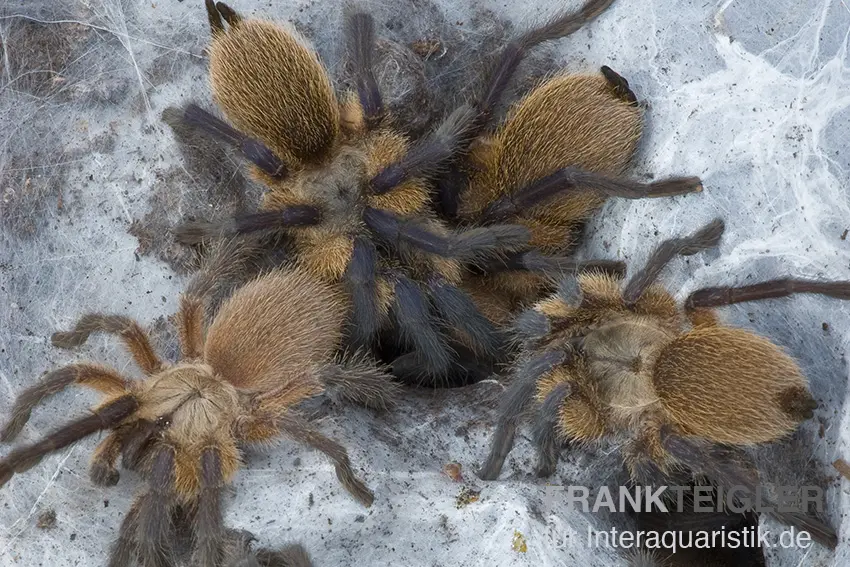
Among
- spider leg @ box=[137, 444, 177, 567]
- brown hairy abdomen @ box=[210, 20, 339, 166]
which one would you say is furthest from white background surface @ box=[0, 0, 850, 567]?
brown hairy abdomen @ box=[210, 20, 339, 166]

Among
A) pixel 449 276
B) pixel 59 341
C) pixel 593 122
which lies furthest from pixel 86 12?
pixel 593 122

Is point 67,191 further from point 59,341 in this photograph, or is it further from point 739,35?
point 739,35

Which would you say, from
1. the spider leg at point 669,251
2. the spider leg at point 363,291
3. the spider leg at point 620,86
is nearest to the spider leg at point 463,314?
the spider leg at point 363,291

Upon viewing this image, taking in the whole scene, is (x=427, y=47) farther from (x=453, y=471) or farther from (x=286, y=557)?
(x=286, y=557)

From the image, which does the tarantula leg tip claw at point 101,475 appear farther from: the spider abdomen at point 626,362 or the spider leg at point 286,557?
the spider abdomen at point 626,362

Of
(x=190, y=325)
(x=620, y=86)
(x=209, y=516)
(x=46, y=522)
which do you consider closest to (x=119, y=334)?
(x=190, y=325)
